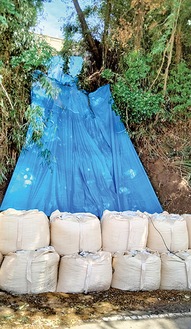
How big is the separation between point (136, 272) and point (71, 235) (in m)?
0.66

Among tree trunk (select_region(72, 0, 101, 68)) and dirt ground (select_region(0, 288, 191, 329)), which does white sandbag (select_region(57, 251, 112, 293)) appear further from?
tree trunk (select_region(72, 0, 101, 68))

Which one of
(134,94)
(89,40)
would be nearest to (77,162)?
(134,94)

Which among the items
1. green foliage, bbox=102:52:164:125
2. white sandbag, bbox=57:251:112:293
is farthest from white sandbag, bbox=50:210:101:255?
green foliage, bbox=102:52:164:125

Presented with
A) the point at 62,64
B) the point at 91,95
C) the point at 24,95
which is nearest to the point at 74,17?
the point at 62,64

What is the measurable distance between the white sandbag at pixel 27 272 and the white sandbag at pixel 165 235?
3.44ft

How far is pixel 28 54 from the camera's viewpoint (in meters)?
3.30

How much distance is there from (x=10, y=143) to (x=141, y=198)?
5.81ft

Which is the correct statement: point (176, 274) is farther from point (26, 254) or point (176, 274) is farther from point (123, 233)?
point (26, 254)

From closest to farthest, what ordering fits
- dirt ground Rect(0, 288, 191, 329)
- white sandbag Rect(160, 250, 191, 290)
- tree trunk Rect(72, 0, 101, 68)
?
dirt ground Rect(0, 288, 191, 329) < white sandbag Rect(160, 250, 191, 290) < tree trunk Rect(72, 0, 101, 68)

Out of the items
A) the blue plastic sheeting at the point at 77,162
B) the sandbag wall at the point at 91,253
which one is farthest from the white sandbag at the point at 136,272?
the blue plastic sheeting at the point at 77,162

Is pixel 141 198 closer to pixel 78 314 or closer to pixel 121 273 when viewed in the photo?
pixel 121 273

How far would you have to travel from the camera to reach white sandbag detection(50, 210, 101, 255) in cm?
275

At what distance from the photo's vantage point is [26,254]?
8.29 ft

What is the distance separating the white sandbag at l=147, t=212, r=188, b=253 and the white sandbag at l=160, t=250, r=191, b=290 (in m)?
0.19
